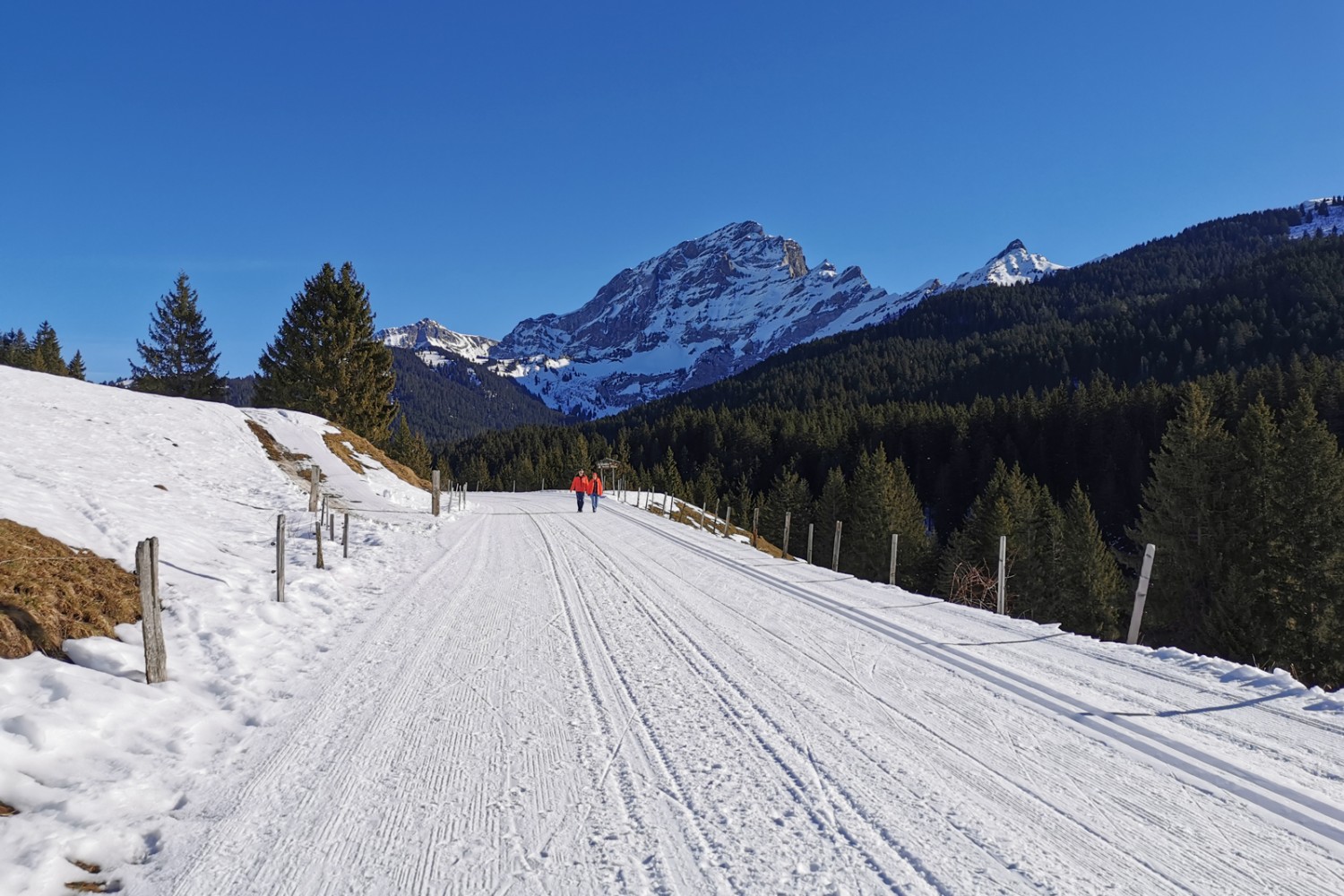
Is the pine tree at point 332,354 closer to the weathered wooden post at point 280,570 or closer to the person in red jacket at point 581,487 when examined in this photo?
the person in red jacket at point 581,487

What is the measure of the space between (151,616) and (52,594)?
1.36 metres

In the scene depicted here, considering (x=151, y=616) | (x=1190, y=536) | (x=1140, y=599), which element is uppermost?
(x=151, y=616)

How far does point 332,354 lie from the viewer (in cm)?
3925

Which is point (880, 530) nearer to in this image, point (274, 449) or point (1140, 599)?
point (274, 449)

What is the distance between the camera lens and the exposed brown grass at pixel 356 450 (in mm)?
27906

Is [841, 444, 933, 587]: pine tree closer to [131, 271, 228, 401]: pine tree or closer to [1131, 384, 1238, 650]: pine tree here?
[1131, 384, 1238, 650]: pine tree

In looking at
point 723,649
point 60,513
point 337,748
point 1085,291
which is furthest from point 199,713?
point 1085,291

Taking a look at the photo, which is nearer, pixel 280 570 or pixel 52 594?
→ pixel 52 594

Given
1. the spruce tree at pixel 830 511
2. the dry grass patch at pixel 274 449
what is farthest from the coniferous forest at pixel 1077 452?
the dry grass patch at pixel 274 449

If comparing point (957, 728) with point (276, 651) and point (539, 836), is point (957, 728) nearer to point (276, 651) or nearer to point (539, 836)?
point (539, 836)

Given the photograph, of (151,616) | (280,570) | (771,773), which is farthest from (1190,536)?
(151,616)

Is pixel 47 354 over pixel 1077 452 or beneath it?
over

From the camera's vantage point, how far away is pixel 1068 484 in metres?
76.3

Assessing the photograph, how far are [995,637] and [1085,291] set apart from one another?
22691cm
